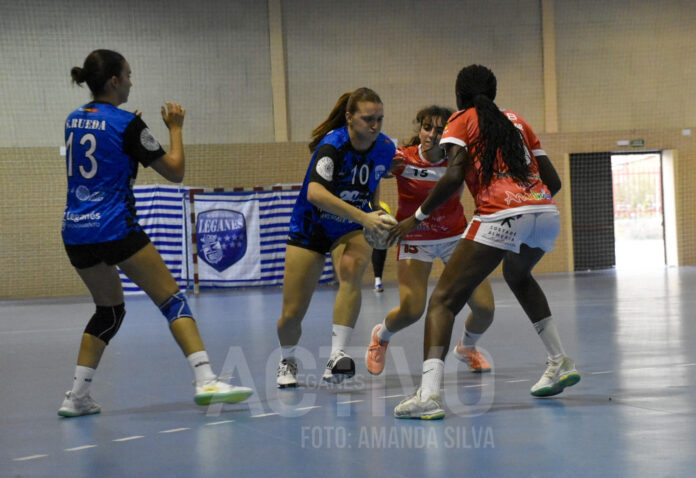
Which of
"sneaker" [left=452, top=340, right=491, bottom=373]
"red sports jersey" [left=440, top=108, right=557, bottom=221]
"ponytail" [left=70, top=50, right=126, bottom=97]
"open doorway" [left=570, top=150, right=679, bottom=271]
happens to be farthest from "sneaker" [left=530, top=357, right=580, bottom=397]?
"open doorway" [left=570, top=150, right=679, bottom=271]

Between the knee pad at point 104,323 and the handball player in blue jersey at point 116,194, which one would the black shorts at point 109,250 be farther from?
the knee pad at point 104,323

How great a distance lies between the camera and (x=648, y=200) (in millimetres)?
19938

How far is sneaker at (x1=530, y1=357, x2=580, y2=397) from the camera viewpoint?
3.86 metres

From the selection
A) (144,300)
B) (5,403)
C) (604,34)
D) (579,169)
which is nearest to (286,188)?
(144,300)

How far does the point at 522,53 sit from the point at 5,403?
43.8ft

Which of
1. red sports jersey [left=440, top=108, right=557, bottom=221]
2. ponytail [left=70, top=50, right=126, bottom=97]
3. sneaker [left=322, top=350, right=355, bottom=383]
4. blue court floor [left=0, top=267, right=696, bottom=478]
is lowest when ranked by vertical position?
blue court floor [left=0, top=267, right=696, bottom=478]

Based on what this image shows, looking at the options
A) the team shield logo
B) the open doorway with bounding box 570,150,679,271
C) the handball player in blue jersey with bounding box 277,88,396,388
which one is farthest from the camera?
the open doorway with bounding box 570,150,679,271

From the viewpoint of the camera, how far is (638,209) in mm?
20547

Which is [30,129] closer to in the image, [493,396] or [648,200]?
[493,396]

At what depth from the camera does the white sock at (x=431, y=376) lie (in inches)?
139

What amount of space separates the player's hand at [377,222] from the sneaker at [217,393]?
1.00 m

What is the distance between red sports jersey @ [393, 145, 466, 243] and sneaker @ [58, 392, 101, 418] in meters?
2.00

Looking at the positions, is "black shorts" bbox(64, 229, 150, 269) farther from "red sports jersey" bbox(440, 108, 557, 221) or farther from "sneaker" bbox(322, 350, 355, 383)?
"red sports jersey" bbox(440, 108, 557, 221)

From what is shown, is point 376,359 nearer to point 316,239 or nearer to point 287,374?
point 287,374
